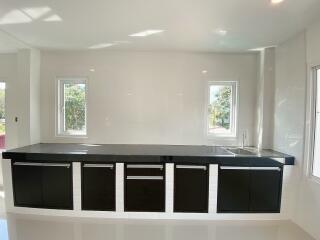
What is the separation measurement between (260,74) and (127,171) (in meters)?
2.49

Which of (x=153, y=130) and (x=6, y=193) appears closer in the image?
(x=6, y=193)

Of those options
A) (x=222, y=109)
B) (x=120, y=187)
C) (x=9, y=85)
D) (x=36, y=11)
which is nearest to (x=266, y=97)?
(x=222, y=109)

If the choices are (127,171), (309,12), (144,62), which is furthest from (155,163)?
(309,12)

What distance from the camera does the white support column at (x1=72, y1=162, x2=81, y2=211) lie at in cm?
329

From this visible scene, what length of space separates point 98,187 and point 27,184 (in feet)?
3.19

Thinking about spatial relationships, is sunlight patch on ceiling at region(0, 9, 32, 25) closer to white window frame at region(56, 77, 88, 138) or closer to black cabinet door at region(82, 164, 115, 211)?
white window frame at region(56, 77, 88, 138)

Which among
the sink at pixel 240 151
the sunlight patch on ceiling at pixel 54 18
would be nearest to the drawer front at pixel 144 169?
the sink at pixel 240 151

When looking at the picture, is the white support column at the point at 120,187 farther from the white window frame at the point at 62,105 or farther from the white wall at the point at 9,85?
the white wall at the point at 9,85

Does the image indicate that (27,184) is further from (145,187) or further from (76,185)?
(145,187)

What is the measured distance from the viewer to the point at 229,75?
4.04m

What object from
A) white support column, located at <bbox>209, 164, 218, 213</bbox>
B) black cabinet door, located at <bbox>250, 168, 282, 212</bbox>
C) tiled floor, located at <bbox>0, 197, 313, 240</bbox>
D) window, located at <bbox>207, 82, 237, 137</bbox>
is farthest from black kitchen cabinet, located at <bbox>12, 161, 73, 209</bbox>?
black cabinet door, located at <bbox>250, 168, 282, 212</bbox>

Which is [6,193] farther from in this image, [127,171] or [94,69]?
[94,69]

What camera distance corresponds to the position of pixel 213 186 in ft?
10.6

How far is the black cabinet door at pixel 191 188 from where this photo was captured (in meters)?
3.24
